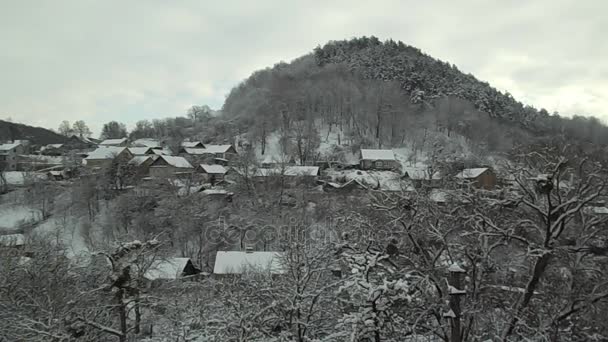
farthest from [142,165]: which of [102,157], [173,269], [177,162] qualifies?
[173,269]

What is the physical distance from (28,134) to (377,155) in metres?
72.9

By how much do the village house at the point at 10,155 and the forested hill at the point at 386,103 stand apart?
33.6 meters

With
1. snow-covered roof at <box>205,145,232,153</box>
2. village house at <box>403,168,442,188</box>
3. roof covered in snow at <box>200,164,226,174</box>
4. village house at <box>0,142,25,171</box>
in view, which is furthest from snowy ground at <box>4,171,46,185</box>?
village house at <box>403,168,442,188</box>

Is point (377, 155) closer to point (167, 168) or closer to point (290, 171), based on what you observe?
point (290, 171)

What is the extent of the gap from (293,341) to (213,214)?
27.7 metres

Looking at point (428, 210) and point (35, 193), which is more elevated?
point (428, 210)

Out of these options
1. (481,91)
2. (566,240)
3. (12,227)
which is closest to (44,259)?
(566,240)

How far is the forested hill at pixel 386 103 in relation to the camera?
64.0 meters

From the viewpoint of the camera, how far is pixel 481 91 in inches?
3255

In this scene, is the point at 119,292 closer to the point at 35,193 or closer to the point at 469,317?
the point at 469,317

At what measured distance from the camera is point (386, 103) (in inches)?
2589

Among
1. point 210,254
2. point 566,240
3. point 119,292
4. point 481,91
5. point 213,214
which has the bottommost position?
point 210,254

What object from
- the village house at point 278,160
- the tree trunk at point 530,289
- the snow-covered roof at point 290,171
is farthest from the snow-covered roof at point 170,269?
the village house at point 278,160

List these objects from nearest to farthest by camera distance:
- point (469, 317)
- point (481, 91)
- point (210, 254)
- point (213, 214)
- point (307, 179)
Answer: point (469, 317), point (210, 254), point (213, 214), point (307, 179), point (481, 91)
